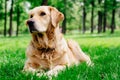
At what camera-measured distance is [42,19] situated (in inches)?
297

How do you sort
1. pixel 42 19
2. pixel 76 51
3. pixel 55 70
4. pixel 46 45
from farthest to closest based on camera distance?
pixel 76 51 < pixel 46 45 < pixel 42 19 < pixel 55 70

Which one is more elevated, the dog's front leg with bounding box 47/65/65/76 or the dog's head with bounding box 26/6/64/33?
the dog's head with bounding box 26/6/64/33

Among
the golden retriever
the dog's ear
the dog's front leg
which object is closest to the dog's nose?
the golden retriever

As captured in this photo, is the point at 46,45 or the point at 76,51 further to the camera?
the point at 76,51

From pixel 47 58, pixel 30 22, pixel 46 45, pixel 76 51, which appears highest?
Result: pixel 30 22

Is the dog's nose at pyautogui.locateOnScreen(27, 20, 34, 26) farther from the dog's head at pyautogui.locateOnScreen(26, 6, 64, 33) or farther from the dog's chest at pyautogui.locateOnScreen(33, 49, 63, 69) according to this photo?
the dog's chest at pyautogui.locateOnScreen(33, 49, 63, 69)

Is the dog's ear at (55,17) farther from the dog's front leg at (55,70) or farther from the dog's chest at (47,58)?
the dog's front leg at (55,70)

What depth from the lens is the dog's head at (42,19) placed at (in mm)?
7345

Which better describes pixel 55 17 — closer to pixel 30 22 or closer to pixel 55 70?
pixel 30 22

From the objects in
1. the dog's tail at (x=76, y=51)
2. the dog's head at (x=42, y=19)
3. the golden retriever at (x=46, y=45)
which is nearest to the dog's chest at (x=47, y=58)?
the golden retriever at (x=46, y=45)

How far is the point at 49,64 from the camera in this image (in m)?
7.61

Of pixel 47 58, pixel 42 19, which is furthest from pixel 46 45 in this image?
pixel 42 19

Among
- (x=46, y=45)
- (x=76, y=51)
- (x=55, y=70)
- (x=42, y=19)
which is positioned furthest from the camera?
(x=76, y=51)

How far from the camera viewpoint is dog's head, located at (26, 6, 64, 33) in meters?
7.35
